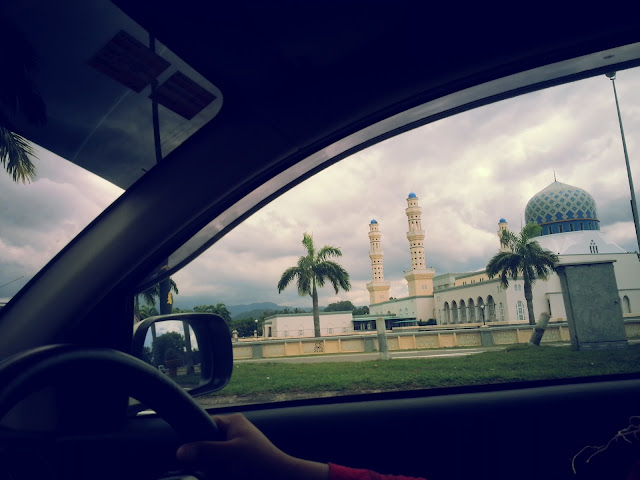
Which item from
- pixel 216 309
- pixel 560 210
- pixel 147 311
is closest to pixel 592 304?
pixel 216 309

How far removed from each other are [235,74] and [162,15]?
11.6 inches

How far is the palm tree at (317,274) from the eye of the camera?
132 inches

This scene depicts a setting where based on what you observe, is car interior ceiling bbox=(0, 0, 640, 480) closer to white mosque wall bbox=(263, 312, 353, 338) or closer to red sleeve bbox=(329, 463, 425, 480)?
red sleeve bbox=(329, 463, 425, 480)

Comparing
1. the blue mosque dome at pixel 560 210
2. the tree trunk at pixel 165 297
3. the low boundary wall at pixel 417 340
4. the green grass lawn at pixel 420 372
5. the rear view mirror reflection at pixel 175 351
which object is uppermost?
the blue mosque dome at pixel 560 210

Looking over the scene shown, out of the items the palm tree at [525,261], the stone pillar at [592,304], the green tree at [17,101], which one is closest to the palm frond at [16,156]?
the green tree at [17,101]

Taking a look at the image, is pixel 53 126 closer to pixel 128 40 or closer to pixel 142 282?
pixel 128 40

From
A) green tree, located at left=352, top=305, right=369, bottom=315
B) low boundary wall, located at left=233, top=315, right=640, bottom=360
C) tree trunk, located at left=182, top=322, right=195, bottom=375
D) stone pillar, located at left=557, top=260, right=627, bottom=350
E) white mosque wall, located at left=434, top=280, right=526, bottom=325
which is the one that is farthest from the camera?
white mosque wall, located at left=434, top=280, right=526, bottom=325

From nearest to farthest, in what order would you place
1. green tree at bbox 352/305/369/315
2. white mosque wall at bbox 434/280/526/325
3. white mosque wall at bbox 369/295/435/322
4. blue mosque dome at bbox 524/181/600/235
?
green tree at bbox 352/305/369/315
white mosque wall at bbox 434/280/526/325
white mosque wall at bbox 369/295/435/322
blue mosque dome at bbox 524/181/600/235

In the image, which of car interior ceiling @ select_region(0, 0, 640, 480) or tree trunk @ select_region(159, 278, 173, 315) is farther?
tree trunk @ select_region(159, 278, 173, 315)

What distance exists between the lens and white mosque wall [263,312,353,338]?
9.78 feet

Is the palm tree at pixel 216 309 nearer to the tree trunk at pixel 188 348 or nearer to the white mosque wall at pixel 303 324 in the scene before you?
the tree trunk at pixel 188 348

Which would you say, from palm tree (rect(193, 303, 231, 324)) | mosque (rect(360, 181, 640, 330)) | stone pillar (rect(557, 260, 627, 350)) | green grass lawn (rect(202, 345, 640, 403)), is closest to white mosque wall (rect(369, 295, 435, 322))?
mosque (rect(360, 181, 640, 330))

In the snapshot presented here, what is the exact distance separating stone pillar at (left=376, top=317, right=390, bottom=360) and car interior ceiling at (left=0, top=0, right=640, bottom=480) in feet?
6.68

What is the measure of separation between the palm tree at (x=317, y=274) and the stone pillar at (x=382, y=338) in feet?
2.06
